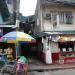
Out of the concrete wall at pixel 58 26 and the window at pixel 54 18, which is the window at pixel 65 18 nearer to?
the concrete wall at pixel 58 26

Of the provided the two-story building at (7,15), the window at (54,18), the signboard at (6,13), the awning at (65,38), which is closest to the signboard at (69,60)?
the awning at (65,38)

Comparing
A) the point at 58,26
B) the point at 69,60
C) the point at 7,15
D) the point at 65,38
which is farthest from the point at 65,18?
the point at 7,15

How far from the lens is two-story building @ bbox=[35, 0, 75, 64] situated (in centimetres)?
2267

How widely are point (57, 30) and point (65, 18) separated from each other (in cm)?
135

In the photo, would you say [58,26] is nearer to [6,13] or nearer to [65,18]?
[65,18]

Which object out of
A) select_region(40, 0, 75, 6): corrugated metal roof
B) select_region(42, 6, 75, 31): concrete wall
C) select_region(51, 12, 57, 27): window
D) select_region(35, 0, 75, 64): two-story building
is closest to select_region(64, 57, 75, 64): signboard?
select_region(35, 0, 75, 64): two-story building

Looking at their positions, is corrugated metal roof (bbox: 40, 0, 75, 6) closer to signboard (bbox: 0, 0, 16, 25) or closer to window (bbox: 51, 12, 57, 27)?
window (bbox: 51, 12, 57, 27)

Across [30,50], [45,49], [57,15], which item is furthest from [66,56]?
[30,50]

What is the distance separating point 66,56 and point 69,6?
15.0 feet

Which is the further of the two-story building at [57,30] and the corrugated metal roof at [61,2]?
the corrugated metal roof at [61,2]

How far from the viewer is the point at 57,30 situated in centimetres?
2381

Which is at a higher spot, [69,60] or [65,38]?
[65,38]

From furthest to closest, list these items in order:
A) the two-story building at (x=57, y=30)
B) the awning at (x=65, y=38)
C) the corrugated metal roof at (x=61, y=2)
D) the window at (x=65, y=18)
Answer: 1. the window at (x=65, y=18)
2. the corrugated metal roof at (x=61, y=2)
3. the two-story building at (x=57, y=30)
4. the awning at (x=65, y=38)

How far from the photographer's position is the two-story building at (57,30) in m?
22.7
